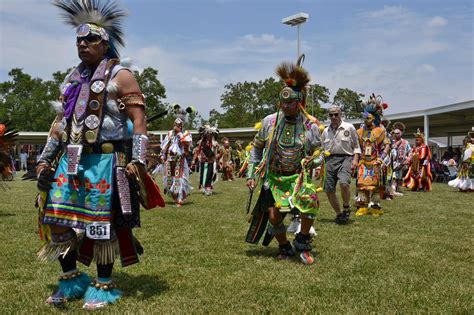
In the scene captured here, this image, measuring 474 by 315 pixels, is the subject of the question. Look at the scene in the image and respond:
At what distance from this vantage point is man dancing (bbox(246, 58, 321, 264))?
5328 mm

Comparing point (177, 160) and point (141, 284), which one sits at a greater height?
Result: point (177, 160)

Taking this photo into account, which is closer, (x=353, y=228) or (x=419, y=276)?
(x=419, y=276)

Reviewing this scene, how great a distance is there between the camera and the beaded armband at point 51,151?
375 centimetres


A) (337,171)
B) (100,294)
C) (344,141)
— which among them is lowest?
(100,294)

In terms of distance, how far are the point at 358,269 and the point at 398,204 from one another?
7.05m

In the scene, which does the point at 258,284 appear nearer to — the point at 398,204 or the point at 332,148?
the point at 332,148

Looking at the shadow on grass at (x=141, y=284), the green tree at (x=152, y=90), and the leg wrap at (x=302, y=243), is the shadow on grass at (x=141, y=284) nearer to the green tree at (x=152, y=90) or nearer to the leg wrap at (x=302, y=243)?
the leg wrap at (x=302, y=243)

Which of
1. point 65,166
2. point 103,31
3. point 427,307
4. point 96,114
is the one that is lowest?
point 427,307

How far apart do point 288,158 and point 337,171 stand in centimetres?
320

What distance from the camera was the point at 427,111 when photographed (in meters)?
24.7

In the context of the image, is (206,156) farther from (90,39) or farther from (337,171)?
(90,39)

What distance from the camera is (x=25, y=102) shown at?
55.8 meters

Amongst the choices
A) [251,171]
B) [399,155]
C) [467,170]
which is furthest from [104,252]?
[467,170]

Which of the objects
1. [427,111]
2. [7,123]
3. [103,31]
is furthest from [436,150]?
[103,31]
